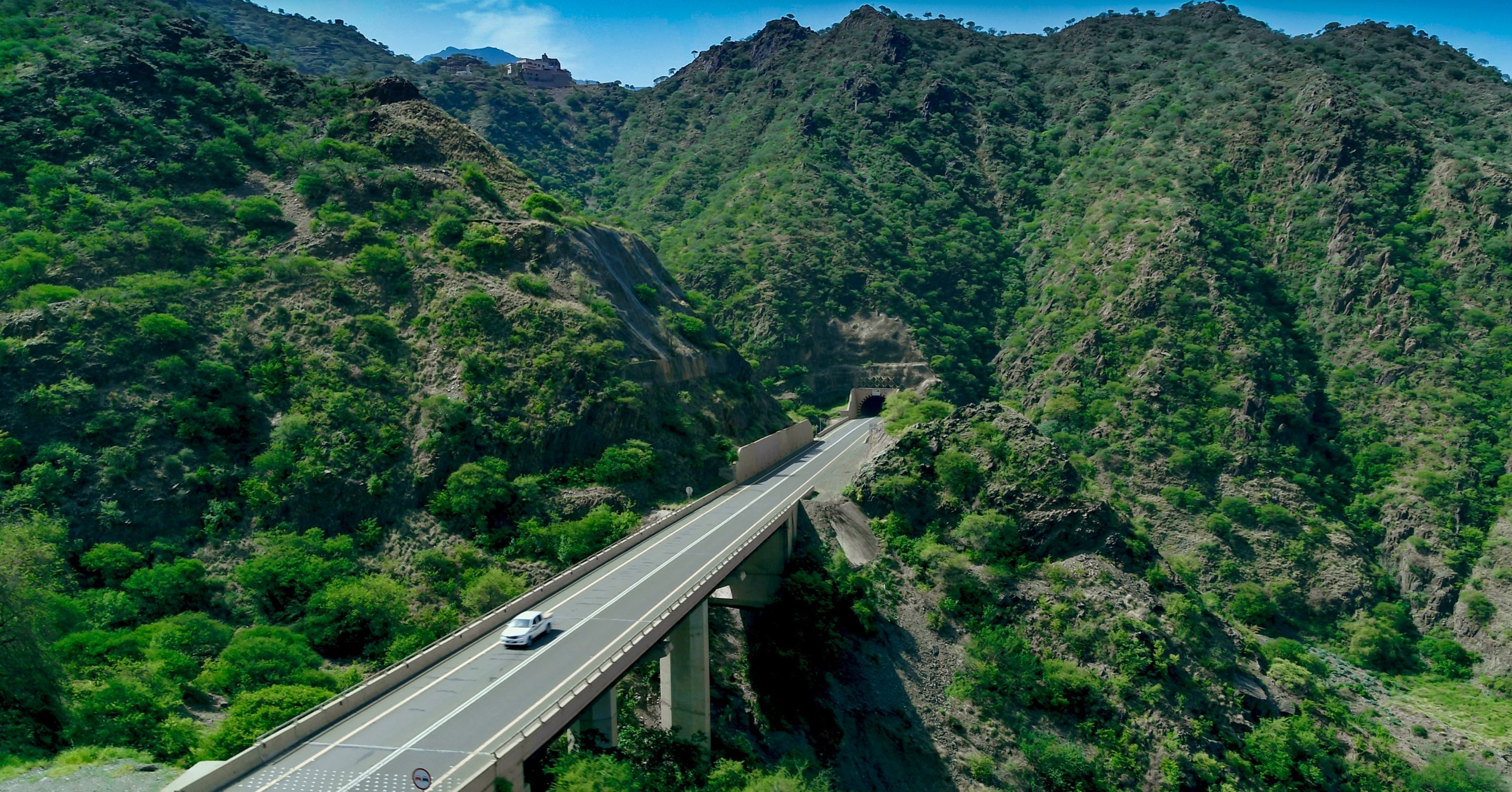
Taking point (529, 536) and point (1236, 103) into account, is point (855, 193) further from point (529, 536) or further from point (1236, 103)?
point (529, 536)

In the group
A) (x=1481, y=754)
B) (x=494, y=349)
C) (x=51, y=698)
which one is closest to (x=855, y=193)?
(x=494, y=349)

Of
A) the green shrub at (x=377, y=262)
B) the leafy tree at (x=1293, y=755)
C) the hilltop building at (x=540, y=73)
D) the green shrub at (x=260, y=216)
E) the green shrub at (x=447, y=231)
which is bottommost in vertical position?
the leafy tree at (x=1293, y=755)

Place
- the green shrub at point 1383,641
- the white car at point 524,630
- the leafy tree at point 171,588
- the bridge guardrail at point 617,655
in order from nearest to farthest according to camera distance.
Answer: the bridge guardrail at point 617,655 < the white car at point 524,630 < the leafy tree at point 171,588 < the green shrub at point 1383,641

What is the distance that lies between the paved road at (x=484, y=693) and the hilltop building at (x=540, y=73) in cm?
15602

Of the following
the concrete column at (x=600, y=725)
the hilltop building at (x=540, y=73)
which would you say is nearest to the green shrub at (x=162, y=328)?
the concrete column at (x=600, y=725)

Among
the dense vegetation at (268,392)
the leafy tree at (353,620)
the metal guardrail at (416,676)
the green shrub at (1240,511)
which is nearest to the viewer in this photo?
the metal guardrail at (416,676)

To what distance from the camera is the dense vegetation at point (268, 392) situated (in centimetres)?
3091

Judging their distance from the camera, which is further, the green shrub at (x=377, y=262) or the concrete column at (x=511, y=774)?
the green shrub at (x=377, y=262)

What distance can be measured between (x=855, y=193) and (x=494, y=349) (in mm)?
68011

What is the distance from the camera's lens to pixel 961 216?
105625mm

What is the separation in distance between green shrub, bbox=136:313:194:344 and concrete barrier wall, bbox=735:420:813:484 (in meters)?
33.5

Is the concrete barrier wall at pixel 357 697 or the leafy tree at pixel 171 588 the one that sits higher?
the concrete barrier wall at pixel 357 697

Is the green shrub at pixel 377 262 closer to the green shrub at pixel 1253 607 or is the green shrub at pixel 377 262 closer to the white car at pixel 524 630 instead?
the white car at pixel 524 630

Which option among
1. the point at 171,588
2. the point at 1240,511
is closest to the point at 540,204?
the point at 171,588
